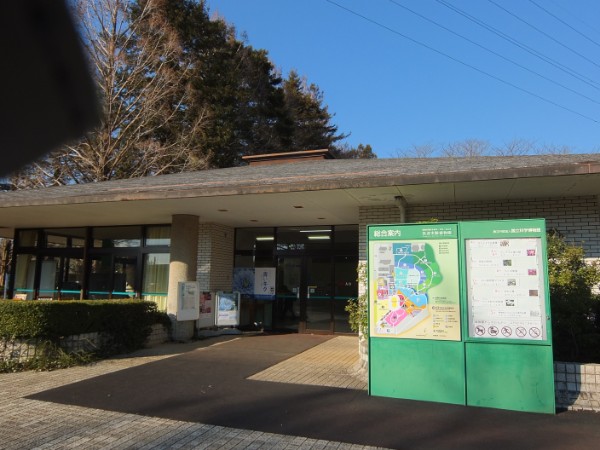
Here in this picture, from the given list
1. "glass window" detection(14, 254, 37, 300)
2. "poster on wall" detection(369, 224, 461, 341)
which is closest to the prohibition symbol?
"poster on wall" detection(369, 224, 461, 341)

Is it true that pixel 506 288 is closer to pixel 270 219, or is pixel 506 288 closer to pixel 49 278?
pixel 270 219

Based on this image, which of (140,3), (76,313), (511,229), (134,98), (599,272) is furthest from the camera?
(140,3)

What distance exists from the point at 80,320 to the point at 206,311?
3668mm

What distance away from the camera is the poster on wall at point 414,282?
596cm

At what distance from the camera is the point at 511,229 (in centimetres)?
577

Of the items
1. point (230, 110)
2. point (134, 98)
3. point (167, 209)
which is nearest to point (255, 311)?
point (167, 209)

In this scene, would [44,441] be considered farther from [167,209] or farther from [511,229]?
[167,209]

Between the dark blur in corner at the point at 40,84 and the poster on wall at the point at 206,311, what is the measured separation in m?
9.93

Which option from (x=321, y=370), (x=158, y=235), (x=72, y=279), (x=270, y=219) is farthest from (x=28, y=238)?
(x=321, y=370)

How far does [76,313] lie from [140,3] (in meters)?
20.4

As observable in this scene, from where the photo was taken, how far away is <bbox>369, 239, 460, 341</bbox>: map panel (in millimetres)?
5953

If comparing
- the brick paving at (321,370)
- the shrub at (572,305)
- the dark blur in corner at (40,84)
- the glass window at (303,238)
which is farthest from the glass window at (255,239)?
the dark blur in corner at (40,84)

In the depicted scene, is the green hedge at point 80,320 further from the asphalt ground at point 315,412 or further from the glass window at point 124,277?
the glass window at point 124,277

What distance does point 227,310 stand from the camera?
473 inches
